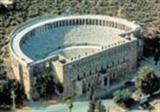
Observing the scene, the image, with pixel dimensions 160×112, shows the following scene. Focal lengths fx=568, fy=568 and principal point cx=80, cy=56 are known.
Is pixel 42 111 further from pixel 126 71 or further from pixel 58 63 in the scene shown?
pixel 126 71

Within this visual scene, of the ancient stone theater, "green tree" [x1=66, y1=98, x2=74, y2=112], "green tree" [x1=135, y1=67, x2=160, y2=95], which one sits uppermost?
the ancient stone theater

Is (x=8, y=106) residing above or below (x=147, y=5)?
below

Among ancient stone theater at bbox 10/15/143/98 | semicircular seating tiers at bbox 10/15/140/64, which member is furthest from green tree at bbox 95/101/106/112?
semicircular seating tiers at bbox 10/15/140/64

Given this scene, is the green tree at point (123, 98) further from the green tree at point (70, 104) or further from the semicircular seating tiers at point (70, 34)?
the semicircular seating tiers at point (70, 34)

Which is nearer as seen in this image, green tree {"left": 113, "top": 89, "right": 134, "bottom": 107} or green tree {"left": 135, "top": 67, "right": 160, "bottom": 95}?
green tree {"left": 113, "top": 89, "right": 134, "bottom": 107}

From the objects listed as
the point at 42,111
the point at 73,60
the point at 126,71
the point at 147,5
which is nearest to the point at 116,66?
the point at 126,71

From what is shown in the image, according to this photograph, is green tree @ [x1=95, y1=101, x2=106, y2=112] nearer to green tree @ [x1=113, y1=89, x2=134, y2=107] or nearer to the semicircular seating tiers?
green tree @ [x1=113, y1=89, x2=134, y2=107]

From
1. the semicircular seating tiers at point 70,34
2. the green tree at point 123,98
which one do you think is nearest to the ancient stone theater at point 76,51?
the semicircular seating tiers at point 70,34

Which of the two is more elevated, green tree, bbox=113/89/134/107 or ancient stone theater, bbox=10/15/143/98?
ancient stone theater, bbox=10/15/143/98

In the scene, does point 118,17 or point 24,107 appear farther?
point 118,17
